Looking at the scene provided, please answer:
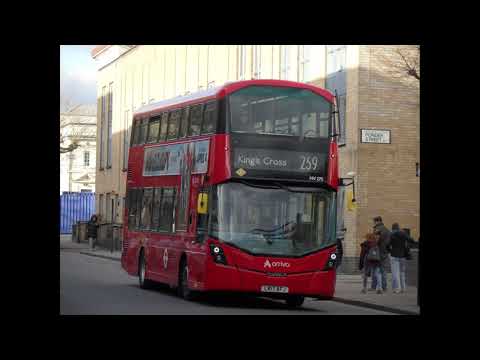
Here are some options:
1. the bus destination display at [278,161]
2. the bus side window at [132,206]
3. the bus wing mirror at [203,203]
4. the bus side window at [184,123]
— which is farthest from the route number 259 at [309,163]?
the bus side window at [132,206]

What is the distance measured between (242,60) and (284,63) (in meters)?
4.98

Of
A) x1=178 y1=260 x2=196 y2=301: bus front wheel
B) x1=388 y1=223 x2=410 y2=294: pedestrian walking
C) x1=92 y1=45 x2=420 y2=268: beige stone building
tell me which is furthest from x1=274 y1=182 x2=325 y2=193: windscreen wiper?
x1=92 y1=45 x2=420 y2=268: beige stone building

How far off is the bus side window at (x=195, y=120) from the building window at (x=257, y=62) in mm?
20616

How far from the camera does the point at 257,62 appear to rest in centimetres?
4503

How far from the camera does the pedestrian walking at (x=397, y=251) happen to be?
89.6 feet

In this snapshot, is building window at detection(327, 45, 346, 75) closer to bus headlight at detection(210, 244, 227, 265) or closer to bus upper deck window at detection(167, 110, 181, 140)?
bus upper deck window at detection(167, 110, 181, 140)

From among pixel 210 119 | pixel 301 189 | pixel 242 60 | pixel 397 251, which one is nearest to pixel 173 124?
pixel 210 119

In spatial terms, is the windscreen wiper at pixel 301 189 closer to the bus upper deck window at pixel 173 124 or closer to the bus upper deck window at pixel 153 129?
the bus upper deck window at pixel 173 124

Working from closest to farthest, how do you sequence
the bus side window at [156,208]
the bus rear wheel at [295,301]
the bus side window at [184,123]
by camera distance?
the bus rear wheel at [295,301], the bus side window at [184,123], the bus side window at [156,208]

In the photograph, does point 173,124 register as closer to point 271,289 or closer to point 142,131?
point 142,131

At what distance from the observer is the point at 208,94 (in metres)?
23.3

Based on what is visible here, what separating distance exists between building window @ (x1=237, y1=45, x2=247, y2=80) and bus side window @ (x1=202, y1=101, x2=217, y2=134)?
77.2 ft
